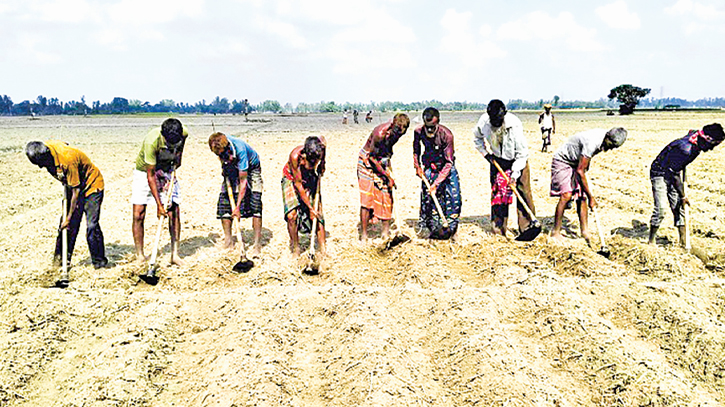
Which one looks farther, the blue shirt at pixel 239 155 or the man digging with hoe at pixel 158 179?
the blue shirt at pixel 239 155

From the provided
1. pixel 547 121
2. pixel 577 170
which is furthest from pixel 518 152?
pixel 547 121

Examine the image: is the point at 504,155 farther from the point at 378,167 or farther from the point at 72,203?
the point at 72,203

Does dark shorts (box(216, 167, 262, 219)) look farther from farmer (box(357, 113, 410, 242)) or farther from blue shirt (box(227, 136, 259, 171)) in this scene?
farmer (box(357, 113, 410, 242))

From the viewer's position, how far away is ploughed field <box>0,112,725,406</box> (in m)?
3.27

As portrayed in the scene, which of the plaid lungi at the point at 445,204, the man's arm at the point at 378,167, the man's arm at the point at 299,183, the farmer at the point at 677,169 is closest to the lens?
the man's arm at the point at 299,183

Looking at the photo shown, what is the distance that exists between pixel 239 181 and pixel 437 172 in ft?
7.73

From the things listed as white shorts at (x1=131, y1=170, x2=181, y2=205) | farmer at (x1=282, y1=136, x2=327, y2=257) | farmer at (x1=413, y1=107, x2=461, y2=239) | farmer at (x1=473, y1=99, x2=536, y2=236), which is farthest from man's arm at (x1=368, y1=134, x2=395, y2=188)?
white shorts at (x1=131, y1=170, x2=181, y2=205)

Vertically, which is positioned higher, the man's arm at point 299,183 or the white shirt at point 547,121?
the white shirt at point 547,121

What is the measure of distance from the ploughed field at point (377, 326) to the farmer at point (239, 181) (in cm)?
46

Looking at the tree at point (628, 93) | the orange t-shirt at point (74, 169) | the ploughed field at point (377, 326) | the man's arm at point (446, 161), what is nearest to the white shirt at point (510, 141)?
the man's arm at point (446, 161)

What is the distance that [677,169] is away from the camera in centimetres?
563

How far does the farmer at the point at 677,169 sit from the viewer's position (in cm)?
544

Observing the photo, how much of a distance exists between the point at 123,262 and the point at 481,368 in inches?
166

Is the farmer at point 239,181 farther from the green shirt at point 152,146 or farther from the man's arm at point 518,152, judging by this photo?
the man's arm at point 518,152
